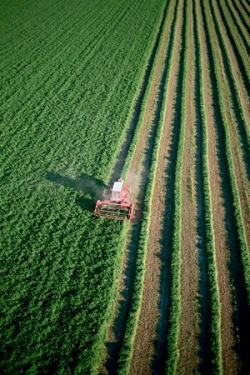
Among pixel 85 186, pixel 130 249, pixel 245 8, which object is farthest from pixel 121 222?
pixel 245 8

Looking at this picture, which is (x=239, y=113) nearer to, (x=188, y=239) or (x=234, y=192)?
(x=234, y=192)

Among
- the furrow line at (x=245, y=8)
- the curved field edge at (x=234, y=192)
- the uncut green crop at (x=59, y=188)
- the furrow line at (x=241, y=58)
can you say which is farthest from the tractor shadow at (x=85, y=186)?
the furrow line at (x=245, y=8)

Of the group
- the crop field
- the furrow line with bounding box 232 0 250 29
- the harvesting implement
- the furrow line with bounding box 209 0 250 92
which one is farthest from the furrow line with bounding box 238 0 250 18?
the harvesting implement

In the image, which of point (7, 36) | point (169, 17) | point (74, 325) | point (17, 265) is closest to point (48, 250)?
point (17, 265)

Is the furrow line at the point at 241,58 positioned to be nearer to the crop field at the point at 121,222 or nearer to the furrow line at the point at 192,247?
the crop field at the point at 121,222

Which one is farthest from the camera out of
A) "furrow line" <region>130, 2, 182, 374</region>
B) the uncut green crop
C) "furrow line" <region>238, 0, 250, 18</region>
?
"furrow line" <region>238, 0, 250, 18</region>

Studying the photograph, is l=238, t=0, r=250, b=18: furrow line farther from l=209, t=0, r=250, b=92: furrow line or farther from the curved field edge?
the curved field edge
